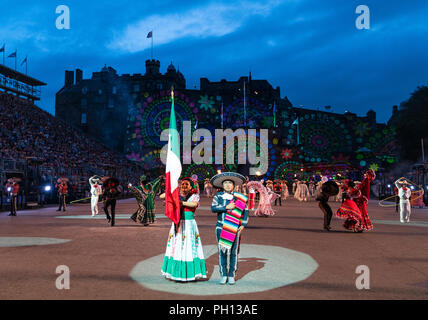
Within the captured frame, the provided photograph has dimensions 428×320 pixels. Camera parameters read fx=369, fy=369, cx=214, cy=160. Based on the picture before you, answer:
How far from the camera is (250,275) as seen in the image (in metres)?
6.27

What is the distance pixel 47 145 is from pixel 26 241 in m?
28.7

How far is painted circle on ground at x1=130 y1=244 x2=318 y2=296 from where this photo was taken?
540 centimetres

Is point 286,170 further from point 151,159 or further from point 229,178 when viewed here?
point 229,178

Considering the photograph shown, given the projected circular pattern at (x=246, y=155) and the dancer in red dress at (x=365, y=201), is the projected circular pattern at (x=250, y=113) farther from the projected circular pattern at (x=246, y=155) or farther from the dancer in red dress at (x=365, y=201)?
the dancer in red dress at (x=365, y=201)

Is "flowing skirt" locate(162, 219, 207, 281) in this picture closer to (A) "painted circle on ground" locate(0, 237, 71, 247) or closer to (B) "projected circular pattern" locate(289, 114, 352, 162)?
(A) "painted circle on ground" locate(0, 237, 71, 247)

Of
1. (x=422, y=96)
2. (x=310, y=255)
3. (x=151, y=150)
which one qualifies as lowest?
(x=310, y=255)

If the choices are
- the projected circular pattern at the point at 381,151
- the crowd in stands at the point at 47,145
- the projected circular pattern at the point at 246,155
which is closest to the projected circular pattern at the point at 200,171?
the projected circular pattern at the point at 246,155

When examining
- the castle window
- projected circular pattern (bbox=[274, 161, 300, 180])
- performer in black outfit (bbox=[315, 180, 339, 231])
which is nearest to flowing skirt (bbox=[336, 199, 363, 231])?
performer in black outfit (bbox=[315, 180, 339, 231])

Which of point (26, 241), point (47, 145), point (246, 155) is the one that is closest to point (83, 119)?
point (246, 155)

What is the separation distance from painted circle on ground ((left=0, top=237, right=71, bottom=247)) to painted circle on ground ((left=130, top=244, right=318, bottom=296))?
11.9 feet

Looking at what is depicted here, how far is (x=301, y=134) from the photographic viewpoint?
77375 mm
